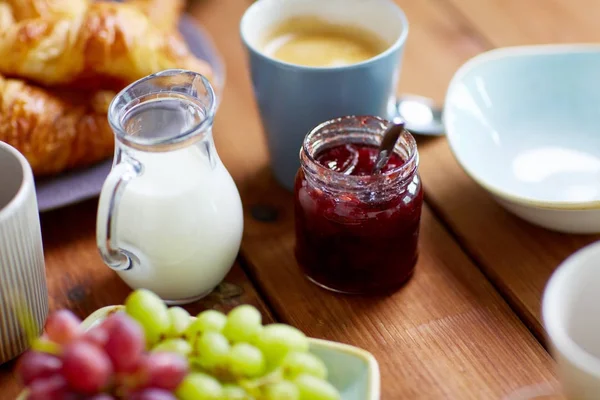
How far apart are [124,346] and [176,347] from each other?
0.07 metres

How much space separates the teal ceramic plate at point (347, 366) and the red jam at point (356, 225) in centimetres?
15

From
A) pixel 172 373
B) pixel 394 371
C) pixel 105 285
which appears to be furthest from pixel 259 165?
pixel 172 373

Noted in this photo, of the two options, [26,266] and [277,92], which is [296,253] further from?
[26,266]

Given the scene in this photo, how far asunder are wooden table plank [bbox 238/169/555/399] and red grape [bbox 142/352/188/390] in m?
0.25

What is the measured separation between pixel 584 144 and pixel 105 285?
0.61 metres

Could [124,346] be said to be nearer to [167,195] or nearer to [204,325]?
[204,325]

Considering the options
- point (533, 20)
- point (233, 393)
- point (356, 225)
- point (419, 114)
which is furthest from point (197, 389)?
point (533, 20)

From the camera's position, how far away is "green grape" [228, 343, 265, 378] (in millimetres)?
618

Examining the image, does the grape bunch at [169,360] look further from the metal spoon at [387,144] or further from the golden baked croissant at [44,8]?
the golden baked croissant at [44,8]

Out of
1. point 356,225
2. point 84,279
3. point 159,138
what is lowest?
point 84,279

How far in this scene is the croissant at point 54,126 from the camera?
0.93 meters

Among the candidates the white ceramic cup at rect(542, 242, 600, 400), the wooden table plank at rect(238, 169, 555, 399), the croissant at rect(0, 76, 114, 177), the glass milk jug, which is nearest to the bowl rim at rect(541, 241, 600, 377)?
the white ceramic cup at rect(542, 242, 600, 400)

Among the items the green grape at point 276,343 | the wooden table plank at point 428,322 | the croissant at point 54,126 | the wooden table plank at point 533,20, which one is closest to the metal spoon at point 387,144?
the wooden table plank at point 428,322

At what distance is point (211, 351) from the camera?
0.63m
